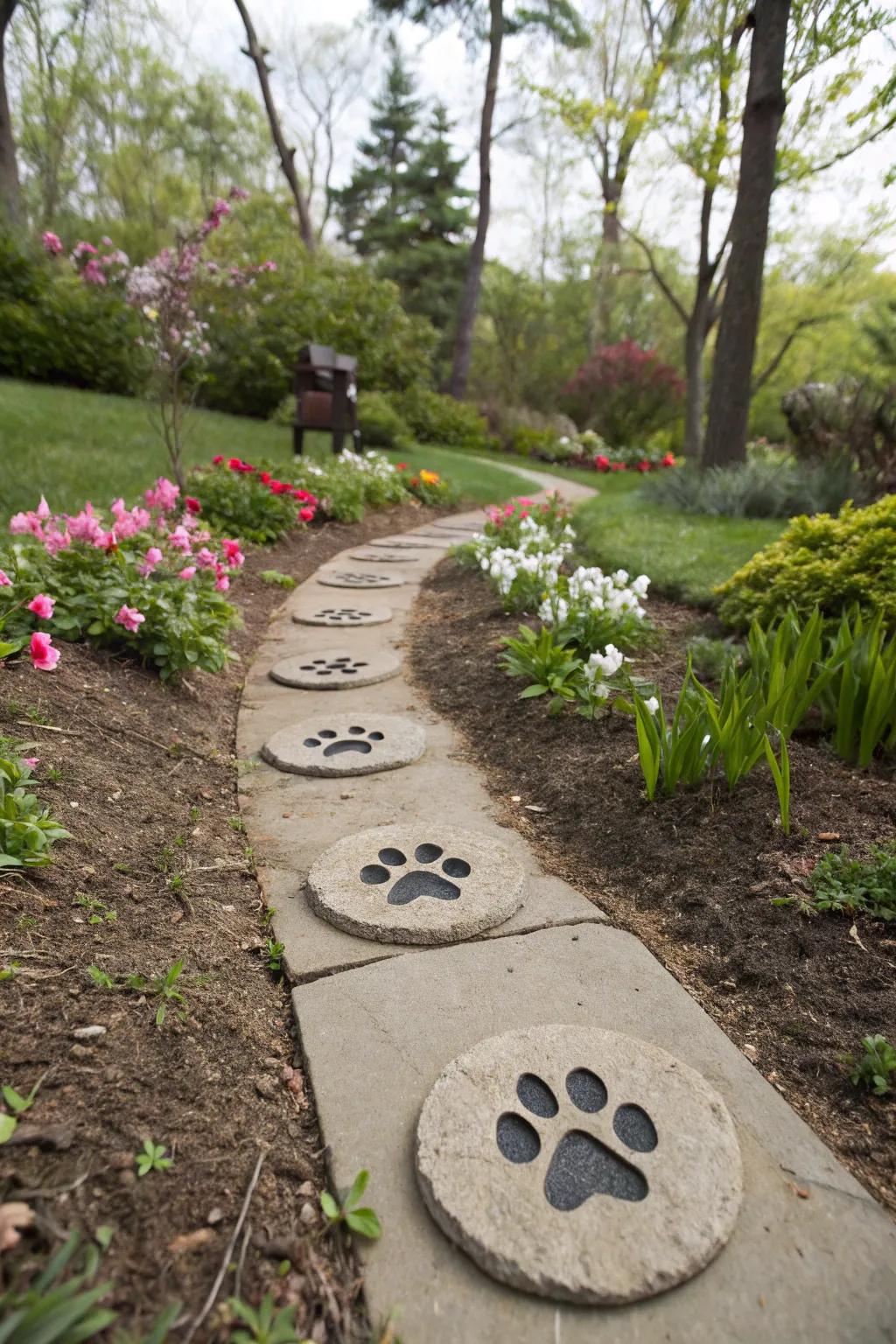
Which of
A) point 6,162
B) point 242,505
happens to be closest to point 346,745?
point 242,505

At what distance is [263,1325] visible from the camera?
0.90 meters

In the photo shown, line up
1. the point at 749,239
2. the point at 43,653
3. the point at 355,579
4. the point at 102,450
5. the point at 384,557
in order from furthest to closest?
the point at 749,239 → the point at 102,450 → the point at 384,557 → the point at 355,579 → the point at 43,653

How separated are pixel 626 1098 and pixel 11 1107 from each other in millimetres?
1007

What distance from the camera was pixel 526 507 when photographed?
5574mm

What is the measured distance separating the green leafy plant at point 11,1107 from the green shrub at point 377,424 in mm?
10334

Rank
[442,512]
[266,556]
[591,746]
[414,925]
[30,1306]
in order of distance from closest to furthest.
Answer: [30,1306], [414,925], [591,746], [266,556], [442,512]

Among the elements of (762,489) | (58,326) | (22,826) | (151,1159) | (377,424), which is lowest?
(151,1159)

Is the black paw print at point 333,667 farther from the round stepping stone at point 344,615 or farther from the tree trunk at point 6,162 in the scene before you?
the tree trunk at point 6,162

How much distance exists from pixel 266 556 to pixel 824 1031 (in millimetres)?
4850

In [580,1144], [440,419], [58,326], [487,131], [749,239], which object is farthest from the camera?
[487,131]

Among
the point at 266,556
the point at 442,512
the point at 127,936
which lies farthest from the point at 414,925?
the point at 442,512

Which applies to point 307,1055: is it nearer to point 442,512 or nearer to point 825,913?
point 825,913

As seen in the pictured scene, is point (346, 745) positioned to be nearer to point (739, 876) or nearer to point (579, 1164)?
point (739, 876)

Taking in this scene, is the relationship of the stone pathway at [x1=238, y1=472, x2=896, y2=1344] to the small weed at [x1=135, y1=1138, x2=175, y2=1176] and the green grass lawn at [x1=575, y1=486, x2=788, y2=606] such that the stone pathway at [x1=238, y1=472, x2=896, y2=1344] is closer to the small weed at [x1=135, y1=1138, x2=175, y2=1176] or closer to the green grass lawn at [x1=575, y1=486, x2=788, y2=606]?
the small weed at [x1=135, y1=1138, x2=175, y2=1176]
